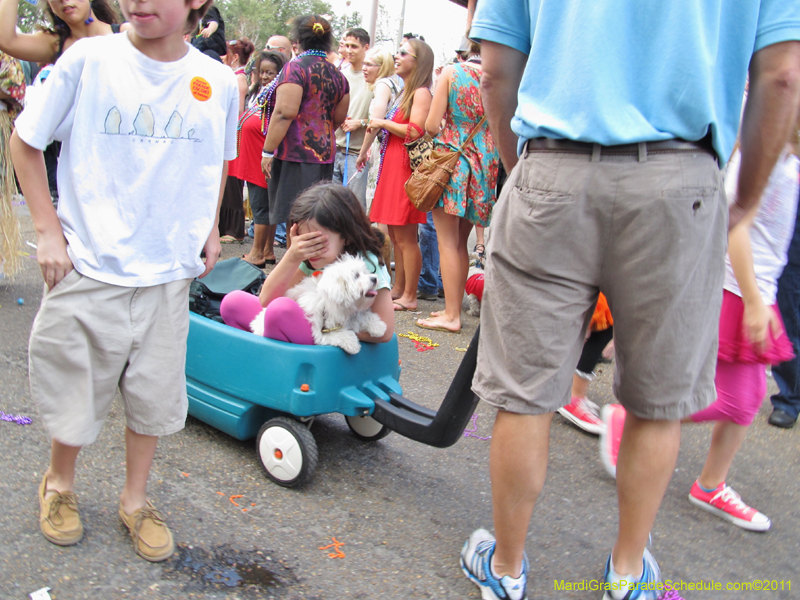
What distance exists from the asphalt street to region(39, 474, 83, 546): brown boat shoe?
0.10ft

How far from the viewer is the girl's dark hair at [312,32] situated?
441 cm

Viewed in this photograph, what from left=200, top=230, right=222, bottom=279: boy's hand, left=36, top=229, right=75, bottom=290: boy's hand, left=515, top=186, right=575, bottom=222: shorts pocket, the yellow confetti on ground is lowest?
the yellow confetti on ground

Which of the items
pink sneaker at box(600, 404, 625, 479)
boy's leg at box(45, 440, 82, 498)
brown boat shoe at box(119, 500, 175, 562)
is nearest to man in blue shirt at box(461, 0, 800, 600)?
pink sneaker at box(600, 404, 625, 479)

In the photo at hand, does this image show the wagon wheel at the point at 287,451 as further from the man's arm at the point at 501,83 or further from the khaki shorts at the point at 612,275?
the man's arm at the point at 501,83

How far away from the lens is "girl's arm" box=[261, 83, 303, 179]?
4.41 m

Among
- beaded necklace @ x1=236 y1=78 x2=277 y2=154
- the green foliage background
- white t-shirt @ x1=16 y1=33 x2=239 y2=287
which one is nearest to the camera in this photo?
white t-shirt @ x1=16 y1=33 x2=239 y2=287

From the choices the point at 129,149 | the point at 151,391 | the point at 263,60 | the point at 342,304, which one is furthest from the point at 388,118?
the point at 151,391

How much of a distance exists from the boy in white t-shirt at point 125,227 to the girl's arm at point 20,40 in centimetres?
140

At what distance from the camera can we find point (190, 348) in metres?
2.47

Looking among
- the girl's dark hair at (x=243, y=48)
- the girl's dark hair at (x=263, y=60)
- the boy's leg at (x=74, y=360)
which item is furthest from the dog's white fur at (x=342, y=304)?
the girl's dark hair at (x=243, y=48)

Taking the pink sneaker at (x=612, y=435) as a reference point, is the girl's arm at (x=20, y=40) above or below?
above

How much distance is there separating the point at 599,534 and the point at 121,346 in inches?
63.9

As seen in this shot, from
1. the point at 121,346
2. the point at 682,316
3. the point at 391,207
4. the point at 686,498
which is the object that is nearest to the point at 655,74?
the point at 682,316

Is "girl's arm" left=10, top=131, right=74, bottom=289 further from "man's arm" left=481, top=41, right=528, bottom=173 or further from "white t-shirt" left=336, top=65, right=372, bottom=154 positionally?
"white t-shirt" left=336, top=65, right=372, bottom=154
